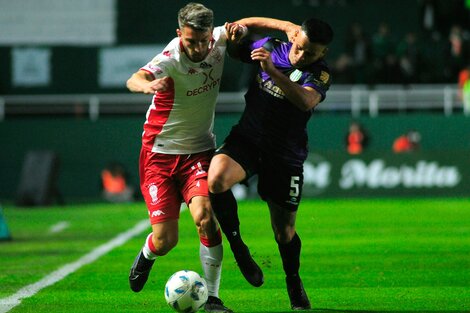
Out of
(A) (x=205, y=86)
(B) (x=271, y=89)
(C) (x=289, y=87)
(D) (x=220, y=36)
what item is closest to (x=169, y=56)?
(A) (x=205, y=86)

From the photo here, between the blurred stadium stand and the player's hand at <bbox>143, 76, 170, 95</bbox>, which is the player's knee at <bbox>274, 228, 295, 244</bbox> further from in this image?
the blurred stadium stand

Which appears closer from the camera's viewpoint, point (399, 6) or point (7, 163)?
point (7, 163)

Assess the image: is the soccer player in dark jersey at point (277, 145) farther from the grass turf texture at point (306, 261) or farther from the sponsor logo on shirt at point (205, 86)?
the grass turf texture at point (306, 261)

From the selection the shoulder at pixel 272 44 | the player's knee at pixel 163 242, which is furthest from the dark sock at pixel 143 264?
the shoulder at pixel 272 44

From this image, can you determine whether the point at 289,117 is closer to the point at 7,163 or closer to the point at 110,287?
the point at 110,287

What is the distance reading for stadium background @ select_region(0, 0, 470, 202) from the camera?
2742 cm

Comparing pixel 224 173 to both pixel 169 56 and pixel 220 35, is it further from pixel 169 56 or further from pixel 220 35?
pixel 220 35

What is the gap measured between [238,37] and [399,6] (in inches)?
953

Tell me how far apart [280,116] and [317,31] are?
2.46 ft

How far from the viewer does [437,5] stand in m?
30.8

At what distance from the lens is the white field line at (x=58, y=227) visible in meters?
17.7

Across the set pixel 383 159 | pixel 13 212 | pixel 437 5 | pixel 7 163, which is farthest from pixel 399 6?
pixel 13 212

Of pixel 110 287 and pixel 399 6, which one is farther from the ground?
pixel 110 287

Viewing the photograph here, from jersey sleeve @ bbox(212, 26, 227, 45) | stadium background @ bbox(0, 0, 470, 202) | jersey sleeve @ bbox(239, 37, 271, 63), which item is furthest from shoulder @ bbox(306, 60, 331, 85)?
stadium background @ bbox(0, 0, 470, 202)
